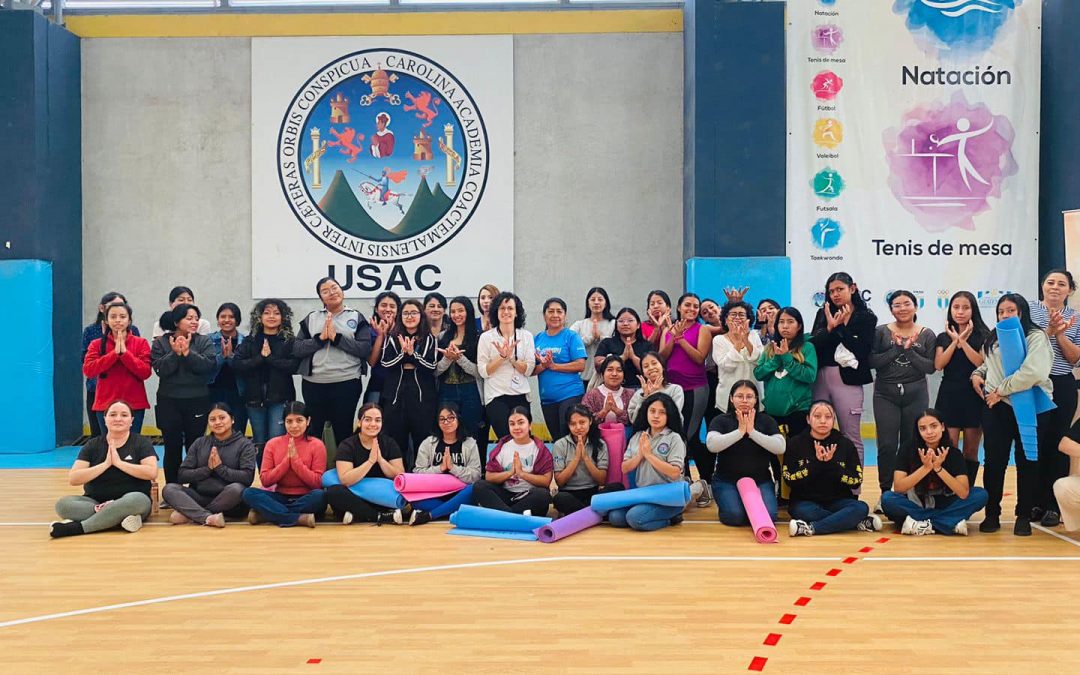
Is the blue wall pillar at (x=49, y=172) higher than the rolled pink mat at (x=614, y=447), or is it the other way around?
the blue wall pillar at (x=49, y=172)

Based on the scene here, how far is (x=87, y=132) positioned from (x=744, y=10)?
6546 mm

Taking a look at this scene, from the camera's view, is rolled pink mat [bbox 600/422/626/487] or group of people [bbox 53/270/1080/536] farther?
rolled pink mat [bbox 600/422/626/487]

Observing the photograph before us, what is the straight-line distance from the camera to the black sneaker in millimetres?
6719

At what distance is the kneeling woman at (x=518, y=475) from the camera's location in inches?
264

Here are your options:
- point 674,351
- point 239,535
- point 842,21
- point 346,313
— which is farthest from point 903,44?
point 239,535

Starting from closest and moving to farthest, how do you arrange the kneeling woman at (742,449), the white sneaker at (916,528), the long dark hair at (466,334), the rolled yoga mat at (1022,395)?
the rolled yoga mat at (1022,395), the white sneaker at (916,528), the kneeling woman at (742,449), the long dark hair at (466,334)

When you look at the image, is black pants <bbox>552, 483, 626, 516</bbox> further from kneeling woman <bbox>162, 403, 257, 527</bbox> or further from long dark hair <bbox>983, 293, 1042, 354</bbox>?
long dark hair <bbox>983, 293, 1042, 354</bbox>

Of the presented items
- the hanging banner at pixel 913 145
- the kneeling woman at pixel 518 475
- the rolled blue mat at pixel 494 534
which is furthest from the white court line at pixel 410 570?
the hanging banner at pixel 913 145

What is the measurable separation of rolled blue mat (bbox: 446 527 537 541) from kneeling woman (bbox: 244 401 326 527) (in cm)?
93

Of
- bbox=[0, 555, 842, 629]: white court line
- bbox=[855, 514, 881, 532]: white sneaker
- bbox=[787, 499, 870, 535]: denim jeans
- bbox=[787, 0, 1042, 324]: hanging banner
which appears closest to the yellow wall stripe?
bbox=[787, 0, 1042, 324]: hanging banner

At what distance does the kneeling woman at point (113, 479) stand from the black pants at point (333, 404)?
1.18 metres

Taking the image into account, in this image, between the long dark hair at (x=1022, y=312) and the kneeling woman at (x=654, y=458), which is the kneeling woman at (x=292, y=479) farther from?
the long dark hair at (x=1022, y=312)

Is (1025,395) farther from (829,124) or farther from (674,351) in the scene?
(829,124)

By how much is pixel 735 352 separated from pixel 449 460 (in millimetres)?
2024
